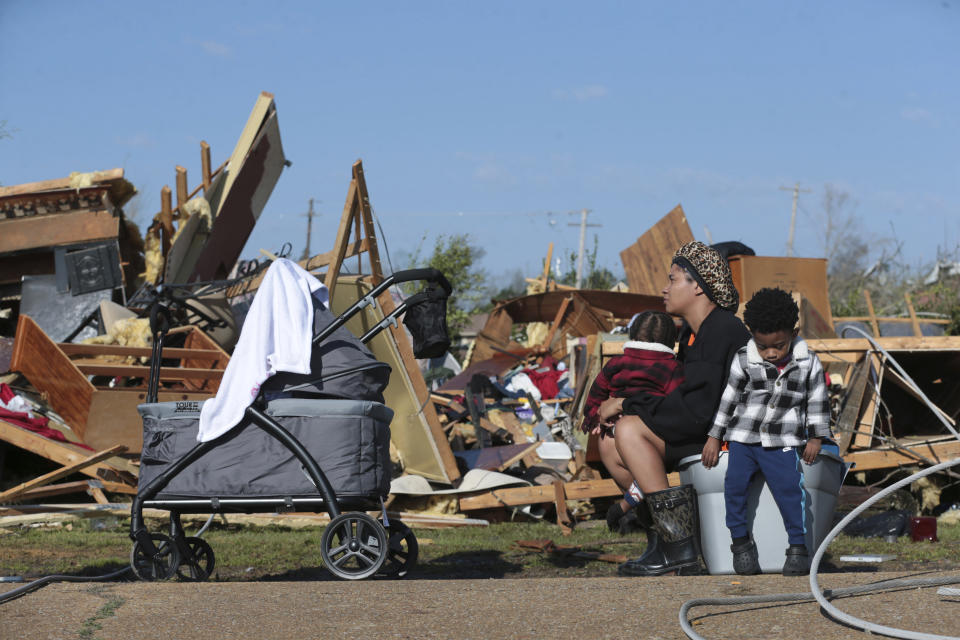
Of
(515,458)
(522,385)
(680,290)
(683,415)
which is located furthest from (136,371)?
(683,415)

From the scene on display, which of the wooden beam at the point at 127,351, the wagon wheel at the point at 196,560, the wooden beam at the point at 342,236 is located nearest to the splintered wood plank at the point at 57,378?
the wooden beam at the point at 127,351

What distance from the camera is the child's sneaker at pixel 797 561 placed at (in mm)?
4223

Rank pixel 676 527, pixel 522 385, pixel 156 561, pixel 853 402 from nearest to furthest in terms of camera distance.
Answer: pixel 676 527 → pixel 156 561 → pixel 853 402 → pixel 522 385

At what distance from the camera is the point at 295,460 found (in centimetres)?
483

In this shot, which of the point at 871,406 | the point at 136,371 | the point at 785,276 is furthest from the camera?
the point at 785,276

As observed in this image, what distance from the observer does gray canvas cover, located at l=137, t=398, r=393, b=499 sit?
4785 mm

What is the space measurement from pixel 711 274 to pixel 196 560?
3.08 m

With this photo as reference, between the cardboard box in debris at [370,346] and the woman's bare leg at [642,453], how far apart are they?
115 inches

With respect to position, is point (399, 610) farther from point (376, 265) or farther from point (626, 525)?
point (376, 265)

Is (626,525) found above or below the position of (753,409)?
below

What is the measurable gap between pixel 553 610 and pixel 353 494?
4.95 feet

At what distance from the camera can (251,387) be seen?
4.81 metres

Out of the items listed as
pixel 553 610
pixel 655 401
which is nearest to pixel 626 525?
pixel 655 401

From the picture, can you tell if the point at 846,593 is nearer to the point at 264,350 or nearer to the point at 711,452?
the point at 711,452
